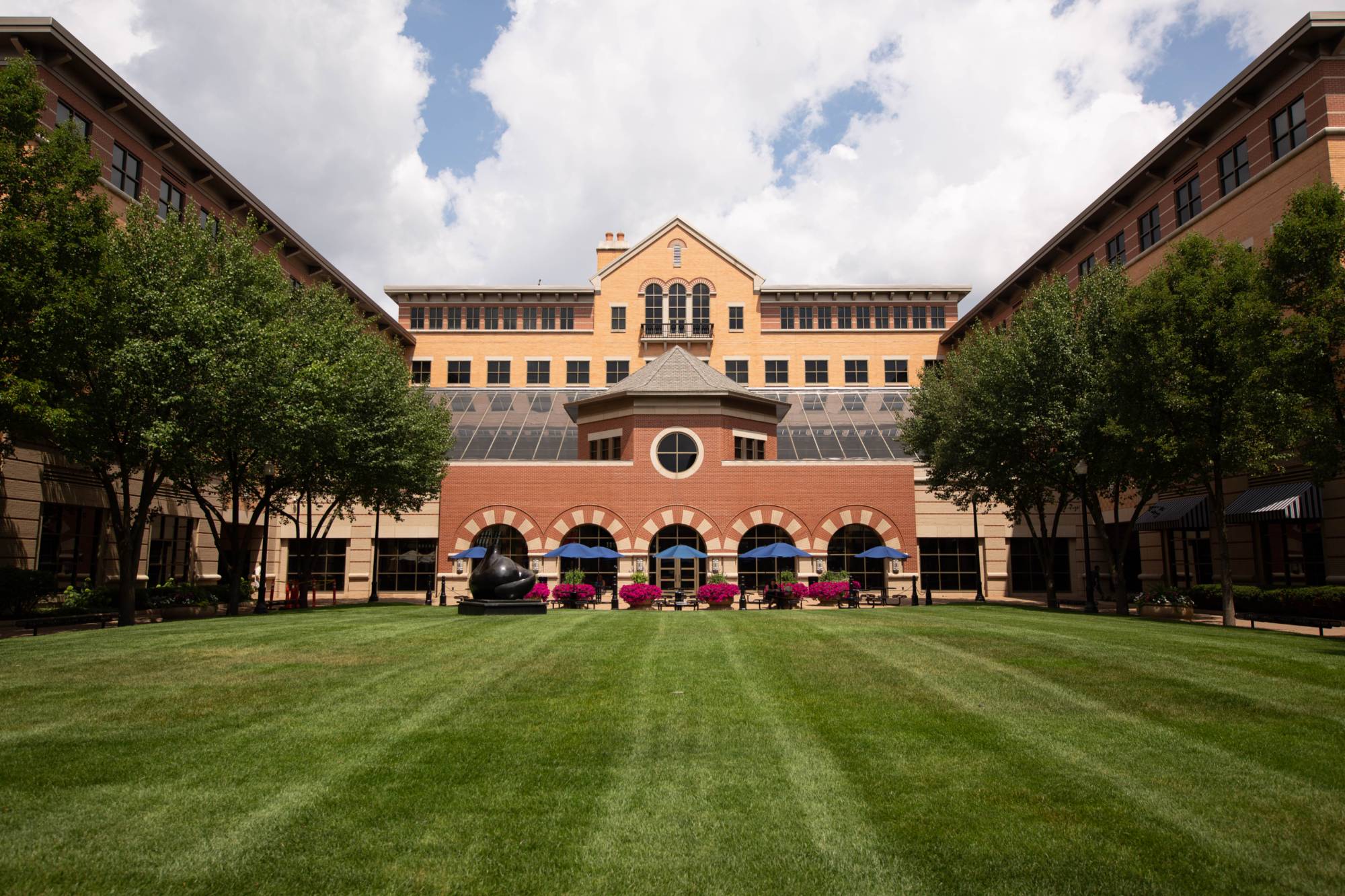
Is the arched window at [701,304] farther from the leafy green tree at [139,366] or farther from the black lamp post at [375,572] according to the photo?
the leafy green tree at [139,366]

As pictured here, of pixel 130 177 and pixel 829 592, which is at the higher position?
pixel 130 177

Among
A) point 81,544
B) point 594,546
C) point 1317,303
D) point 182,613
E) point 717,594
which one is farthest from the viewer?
point 594,546

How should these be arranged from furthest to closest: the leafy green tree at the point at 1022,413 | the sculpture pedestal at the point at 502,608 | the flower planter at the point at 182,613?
the leafy green tree at the point at 1022,413, the flower planter at the point at 182,613, the sculpture pedestal at the point at 502,608

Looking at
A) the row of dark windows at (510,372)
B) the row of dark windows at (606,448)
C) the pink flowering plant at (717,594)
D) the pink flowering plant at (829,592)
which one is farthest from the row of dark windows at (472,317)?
the pink flowering plant at (829,592)

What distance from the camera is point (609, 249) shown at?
66625 mm

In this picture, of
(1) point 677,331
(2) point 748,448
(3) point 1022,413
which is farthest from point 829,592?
(1) point 677,331

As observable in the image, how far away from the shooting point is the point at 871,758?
868 centimetres

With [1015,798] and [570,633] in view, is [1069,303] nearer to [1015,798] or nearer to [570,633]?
[570,633]

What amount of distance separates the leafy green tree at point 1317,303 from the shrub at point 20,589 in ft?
113

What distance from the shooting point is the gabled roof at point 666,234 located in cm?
6169

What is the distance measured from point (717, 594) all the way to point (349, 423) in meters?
14.8

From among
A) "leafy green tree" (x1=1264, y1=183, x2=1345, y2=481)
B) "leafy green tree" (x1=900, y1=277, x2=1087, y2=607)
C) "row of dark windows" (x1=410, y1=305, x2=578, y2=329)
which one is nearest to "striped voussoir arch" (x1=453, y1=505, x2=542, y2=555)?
"leafy green tree" (x1=900, y1=277, x2=1087, y2=607)

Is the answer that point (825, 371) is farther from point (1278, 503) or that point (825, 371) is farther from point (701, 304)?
point (1278, 503)

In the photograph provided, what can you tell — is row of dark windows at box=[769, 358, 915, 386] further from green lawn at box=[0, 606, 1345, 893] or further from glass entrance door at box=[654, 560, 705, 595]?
green lawn at box=[0, 606, 1345, 893]
